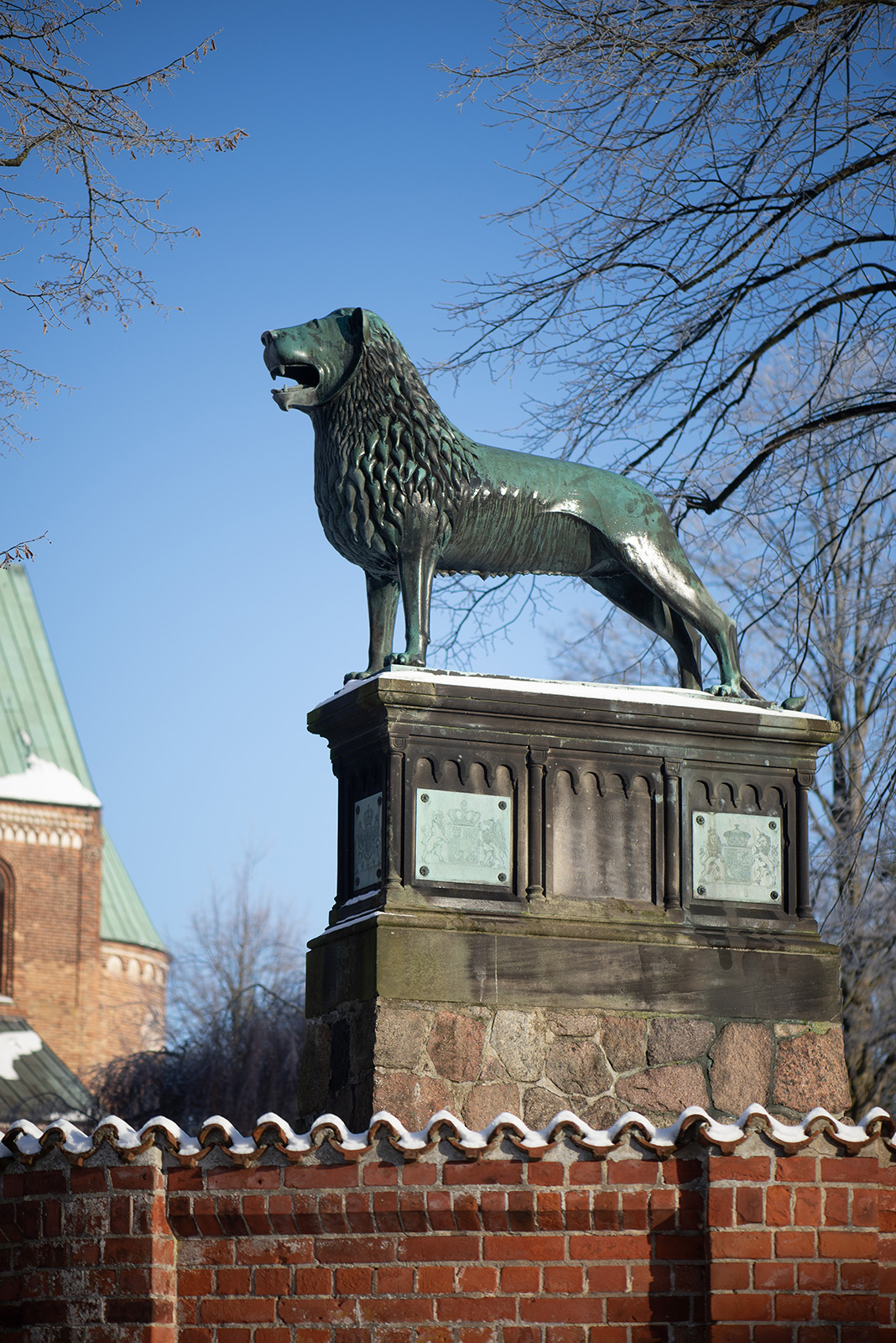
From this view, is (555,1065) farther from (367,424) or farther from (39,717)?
(39,717)

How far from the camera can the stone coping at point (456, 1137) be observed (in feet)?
20.3

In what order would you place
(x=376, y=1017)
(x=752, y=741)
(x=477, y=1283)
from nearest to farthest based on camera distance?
1. (x=477, y=1283)
2. (x=376, y=1017)
3. (x=752, y=741)

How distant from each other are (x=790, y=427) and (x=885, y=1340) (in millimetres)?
7051

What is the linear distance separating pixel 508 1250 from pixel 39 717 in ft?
119

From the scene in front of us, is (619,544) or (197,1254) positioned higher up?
(619,544)

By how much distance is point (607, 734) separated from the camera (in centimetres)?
852

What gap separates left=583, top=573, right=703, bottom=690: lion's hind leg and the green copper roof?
3243cm

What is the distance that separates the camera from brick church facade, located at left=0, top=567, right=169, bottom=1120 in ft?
126

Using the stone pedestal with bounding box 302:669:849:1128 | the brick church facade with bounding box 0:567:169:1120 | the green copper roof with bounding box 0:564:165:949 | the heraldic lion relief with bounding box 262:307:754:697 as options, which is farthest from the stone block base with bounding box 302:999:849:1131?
the green copper roof with bounding box 0:564:165:949

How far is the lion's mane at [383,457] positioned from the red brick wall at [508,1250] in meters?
3.37

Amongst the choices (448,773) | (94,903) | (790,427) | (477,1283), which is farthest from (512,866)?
(94,903)

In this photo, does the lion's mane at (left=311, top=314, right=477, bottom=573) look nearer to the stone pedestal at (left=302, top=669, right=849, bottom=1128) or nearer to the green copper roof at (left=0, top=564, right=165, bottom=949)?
the stone pedestal at (left=302, top=669, right=849, bottom=1128)

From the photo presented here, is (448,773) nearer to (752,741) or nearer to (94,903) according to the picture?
(752,741)

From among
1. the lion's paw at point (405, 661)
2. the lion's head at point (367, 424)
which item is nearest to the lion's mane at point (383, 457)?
the lion's head at point (367, 424)
